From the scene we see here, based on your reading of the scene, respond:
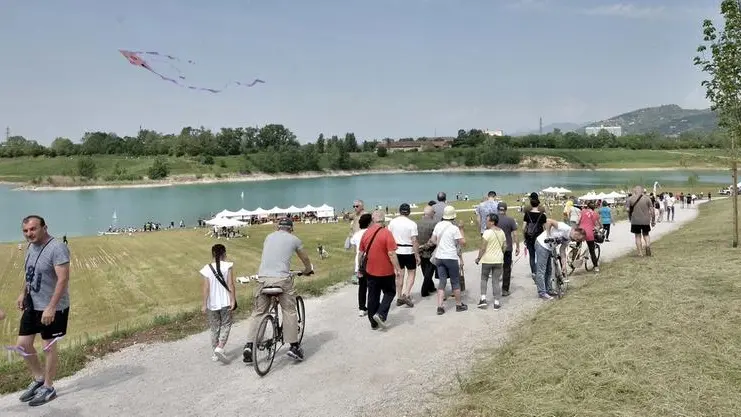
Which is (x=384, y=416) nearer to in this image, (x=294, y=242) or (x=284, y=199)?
(x=294, y=242)

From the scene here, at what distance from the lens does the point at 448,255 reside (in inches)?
388

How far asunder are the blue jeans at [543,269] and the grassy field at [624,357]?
692mm

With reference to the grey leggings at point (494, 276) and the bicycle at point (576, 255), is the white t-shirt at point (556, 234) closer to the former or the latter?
the grey leggings at point (494, 276)

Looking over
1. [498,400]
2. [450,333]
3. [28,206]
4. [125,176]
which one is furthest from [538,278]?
[125,176]

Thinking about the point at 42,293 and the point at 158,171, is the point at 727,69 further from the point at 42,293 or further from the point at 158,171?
the point at 158,171

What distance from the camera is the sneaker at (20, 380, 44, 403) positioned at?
21.1 feet

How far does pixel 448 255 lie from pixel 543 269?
218cm

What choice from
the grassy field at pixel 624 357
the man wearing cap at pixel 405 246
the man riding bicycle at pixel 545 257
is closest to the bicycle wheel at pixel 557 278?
the man riding bicycle at pixel 545 257

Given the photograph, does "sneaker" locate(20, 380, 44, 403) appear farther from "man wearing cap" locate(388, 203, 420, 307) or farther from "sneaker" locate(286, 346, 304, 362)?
"man wearing cap" locate(388, 203, 420, 307)

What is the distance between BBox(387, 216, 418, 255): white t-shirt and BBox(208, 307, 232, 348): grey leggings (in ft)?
11.8

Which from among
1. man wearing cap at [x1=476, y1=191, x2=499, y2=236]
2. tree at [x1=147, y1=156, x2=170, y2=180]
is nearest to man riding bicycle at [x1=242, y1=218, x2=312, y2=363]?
man wearing cap at [x1=476, y1=191, x2=499, y2=236]

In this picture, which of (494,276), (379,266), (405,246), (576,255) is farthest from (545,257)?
(379,266)

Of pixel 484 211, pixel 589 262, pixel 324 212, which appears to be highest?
pixel 484 211

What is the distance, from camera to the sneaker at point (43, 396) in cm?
634
